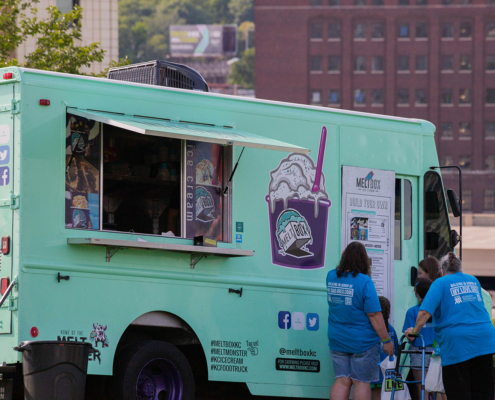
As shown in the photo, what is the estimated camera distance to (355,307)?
755cm

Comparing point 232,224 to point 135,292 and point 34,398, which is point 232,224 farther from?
point 34,398

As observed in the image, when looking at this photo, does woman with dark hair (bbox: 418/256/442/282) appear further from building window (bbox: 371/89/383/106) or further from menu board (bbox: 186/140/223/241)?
building window (bbox: 371/89/383/106)

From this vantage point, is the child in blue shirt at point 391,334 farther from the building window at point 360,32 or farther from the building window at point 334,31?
the building window at point 360,32

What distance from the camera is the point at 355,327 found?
7551 mm

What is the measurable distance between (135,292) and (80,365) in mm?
906

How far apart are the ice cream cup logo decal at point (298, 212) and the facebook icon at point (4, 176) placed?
249 cm

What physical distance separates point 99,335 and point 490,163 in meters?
90.2

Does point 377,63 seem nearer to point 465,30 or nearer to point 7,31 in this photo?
point 465,30

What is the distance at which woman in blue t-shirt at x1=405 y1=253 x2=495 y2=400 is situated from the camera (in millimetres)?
6812

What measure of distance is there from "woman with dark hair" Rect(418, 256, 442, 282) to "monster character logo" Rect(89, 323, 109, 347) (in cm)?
340

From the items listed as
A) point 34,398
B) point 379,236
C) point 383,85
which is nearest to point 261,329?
point 379,236

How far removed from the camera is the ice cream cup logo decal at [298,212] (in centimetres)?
799

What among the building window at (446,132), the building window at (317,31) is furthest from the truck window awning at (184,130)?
the building window at (317,31)

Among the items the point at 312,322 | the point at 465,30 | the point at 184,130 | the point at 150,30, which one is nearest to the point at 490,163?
the point at 465,30
